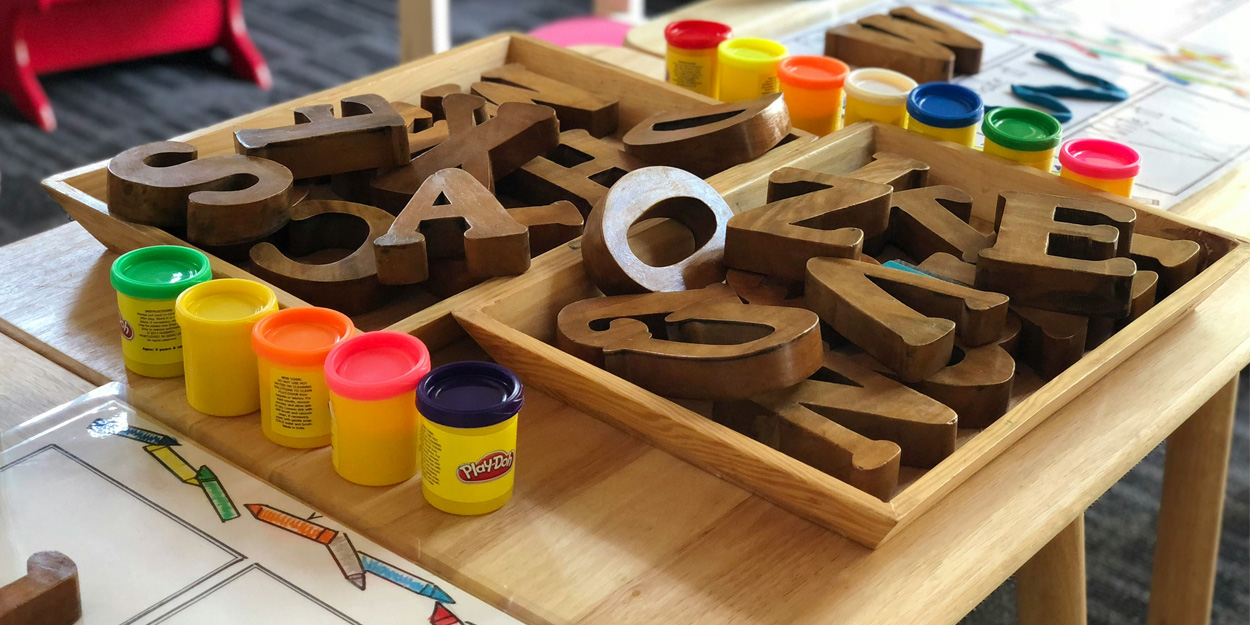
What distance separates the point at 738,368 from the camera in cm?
88

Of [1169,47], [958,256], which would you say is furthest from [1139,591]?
[958,256]

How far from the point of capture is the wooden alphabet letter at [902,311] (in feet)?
3.03

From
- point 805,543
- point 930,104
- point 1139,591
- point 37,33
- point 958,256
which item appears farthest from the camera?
point 37,33

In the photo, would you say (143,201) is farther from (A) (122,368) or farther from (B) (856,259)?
(B) (856,259)

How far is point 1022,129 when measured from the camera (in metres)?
1.37

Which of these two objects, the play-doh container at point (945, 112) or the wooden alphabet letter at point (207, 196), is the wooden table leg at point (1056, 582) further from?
the wooden alphabet letter at point (207, 196)

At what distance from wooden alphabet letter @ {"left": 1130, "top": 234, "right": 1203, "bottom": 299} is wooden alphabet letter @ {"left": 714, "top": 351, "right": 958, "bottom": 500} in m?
0.35

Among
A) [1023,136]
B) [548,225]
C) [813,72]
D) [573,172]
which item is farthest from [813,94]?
[548,225]

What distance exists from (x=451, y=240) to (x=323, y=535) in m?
0.33

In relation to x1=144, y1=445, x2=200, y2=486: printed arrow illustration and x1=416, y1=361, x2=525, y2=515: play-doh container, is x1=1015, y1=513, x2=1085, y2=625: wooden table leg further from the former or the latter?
x1=144, y1=445, x2=200, y2=486: printed arrow illustration

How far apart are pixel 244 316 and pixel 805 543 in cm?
48

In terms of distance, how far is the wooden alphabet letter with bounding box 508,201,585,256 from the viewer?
1116 millimetres

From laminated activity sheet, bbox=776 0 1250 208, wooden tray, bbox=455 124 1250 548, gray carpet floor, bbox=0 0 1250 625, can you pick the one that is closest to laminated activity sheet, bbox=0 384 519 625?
wooden tray, bbox=455 124 1250 548

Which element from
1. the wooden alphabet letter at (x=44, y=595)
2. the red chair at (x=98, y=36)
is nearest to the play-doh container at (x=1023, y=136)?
the wooden alphabet letter at (x=44, y=595)
